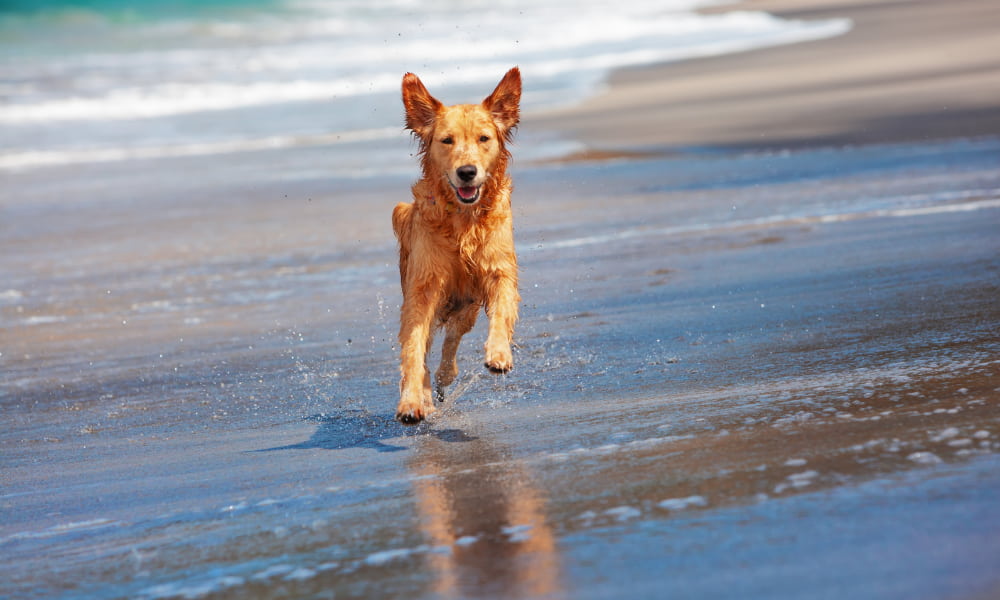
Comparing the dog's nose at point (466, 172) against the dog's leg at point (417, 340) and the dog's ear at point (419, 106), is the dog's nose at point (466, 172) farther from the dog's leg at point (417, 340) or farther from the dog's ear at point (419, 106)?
the dog's leg at point (417, 340)

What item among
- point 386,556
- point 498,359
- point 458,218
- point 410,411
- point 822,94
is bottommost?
point 386,556

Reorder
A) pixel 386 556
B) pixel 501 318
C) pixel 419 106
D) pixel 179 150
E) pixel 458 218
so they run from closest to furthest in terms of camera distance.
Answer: pixel 386 556 → pixel 501 318 → pixel 458 218 → pixel 419 106 → pixel 179 150

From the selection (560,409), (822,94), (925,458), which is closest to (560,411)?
(560,409)

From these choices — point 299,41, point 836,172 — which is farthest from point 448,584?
point 299,41

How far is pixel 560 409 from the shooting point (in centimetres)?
499

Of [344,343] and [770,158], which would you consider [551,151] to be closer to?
[770,158]

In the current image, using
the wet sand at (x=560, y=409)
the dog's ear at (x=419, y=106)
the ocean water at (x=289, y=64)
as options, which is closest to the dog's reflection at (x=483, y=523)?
the wet sand at (x=560, y=409)

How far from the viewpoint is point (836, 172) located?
1043cm

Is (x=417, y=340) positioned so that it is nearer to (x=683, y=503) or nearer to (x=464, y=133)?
(x=464, y=133)

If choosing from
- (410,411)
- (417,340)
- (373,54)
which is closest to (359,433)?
(410,411)

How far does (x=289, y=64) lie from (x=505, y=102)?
2607 centimetres

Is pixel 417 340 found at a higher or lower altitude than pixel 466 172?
lower

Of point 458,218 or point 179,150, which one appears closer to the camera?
point 458,218

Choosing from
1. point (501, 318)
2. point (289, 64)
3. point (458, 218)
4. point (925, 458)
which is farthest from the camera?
point (289, 64)
